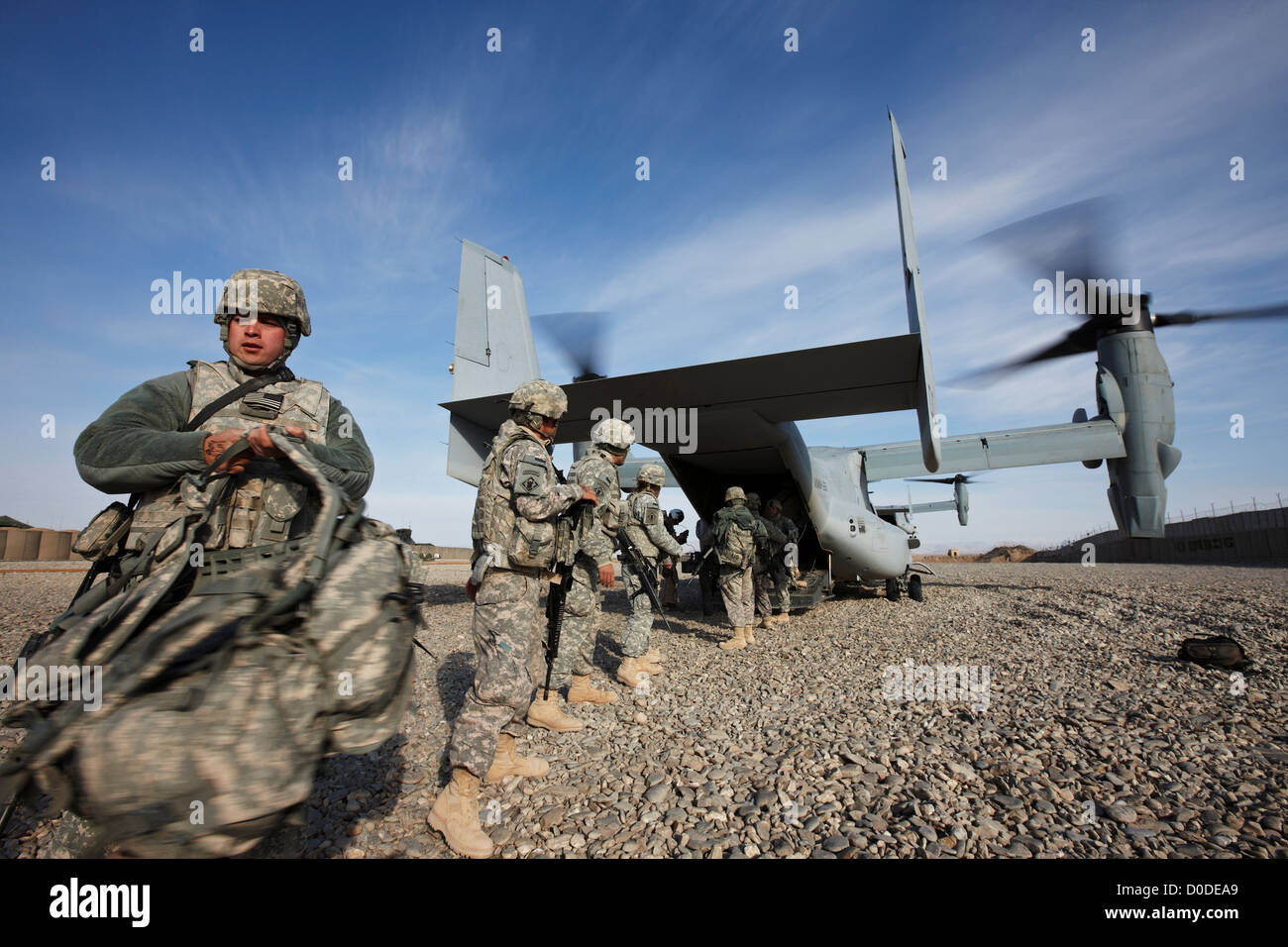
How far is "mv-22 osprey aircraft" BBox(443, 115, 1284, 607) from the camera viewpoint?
5523mm

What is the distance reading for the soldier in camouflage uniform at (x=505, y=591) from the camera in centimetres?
246

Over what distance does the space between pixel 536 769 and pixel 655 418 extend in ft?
14.4

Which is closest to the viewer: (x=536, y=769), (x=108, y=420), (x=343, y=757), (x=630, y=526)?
(x=108, y=420)

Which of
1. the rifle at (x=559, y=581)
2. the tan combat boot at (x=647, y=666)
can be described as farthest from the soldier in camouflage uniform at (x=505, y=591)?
the tan combat boot at (x=647, y=666)

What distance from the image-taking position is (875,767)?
9.43 ft

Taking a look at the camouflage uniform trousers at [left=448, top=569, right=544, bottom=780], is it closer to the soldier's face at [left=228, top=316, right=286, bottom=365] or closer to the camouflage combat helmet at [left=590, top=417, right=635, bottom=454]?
the soldier's face at [left=228, top=316, right=286, bottom=365]

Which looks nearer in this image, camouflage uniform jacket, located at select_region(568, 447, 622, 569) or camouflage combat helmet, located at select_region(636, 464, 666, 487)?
camouflage uniform jacket, located at select_region(568, 447, 622, 569)

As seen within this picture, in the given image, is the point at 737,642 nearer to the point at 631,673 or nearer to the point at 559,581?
the point at 631,673

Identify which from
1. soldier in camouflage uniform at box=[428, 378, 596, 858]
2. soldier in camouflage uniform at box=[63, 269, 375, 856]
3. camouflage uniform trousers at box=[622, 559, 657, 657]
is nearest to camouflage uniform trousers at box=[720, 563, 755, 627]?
camouflage uniform trousers at box=[622, 559, 657, 657]

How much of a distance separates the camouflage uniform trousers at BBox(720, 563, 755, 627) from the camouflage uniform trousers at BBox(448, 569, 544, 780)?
411cm

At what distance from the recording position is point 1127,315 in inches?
520

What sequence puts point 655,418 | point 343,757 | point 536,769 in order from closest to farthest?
1. point 536,769
2. point 343,757
3. point 655,418
